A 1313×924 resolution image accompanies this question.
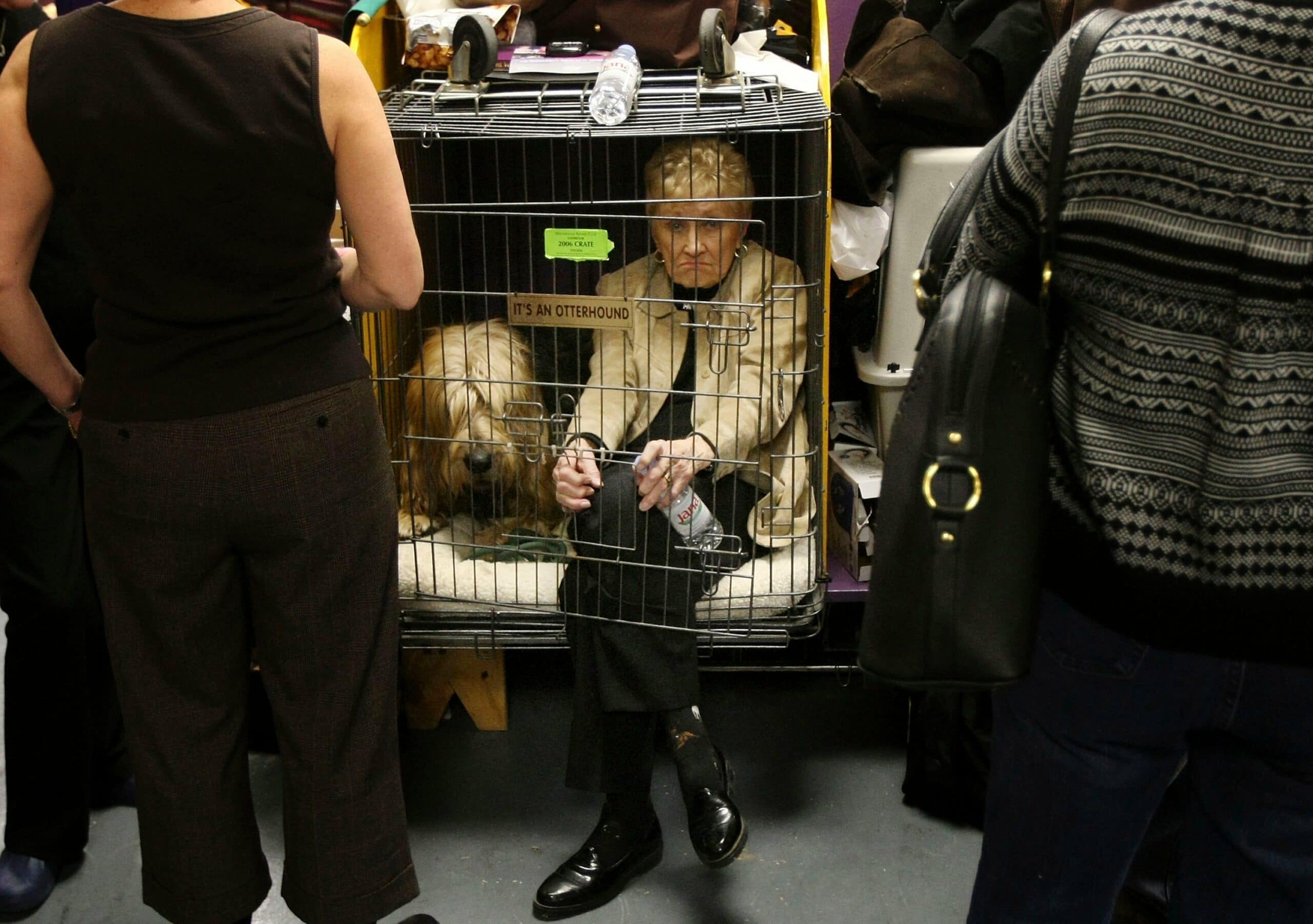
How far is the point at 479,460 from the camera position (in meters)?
2.18

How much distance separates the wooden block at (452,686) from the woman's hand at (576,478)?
579 mm

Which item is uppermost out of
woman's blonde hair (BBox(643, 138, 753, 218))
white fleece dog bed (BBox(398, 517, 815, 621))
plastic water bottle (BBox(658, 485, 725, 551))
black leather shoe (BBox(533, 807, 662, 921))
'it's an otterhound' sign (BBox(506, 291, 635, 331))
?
woman's blonde hair (BBox(643, 138, 753, 218))

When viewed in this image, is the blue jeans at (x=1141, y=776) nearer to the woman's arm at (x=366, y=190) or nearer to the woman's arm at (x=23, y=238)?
the woman's arm at (x=366, y=190)

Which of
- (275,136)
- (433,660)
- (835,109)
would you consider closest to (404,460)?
(433,660)

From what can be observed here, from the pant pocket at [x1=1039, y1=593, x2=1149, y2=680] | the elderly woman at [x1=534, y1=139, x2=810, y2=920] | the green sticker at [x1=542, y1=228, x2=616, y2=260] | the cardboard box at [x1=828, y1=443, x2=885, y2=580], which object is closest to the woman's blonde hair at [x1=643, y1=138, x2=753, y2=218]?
the elderly woman at [x1=534, y1=139, x2=810, y2=920]

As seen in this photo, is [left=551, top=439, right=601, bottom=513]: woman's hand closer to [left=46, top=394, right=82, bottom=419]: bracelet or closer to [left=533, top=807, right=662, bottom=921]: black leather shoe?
[left=533, top=807, right=662, bottom=921]: black leather shoe

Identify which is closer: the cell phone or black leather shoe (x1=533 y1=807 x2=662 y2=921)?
black leather shoe (x1=533 y1=807 x2=662 y2=921)

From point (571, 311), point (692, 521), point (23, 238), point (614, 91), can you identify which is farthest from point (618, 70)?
point (23, 238)

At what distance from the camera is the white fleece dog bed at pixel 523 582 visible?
7.17ft

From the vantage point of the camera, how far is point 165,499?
1484 mm

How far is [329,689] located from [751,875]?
94 cm

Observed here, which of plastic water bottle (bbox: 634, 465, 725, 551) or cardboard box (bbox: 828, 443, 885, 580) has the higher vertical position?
plastic water bottle (bbox: 634, 465, 725, 551)

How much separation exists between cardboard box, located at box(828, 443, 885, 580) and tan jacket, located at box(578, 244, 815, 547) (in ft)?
0.56

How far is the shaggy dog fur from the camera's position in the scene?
7.19 ft
